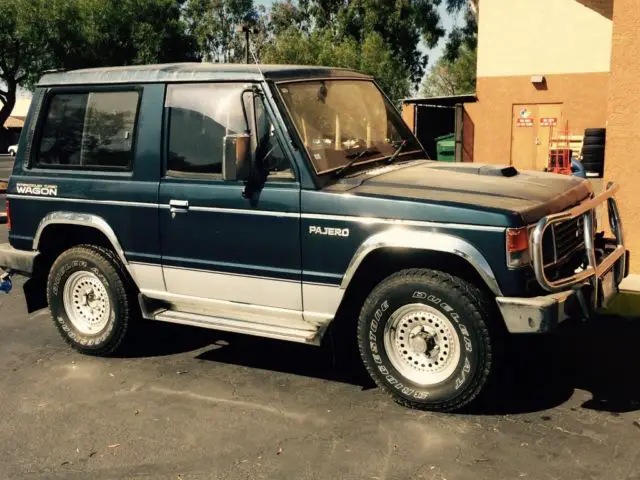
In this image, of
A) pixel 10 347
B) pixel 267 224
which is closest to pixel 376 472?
pixel 267 224

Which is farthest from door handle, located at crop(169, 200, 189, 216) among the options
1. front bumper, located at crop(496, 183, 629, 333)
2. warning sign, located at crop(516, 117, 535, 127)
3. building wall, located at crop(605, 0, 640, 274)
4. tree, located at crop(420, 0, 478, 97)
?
tree, located at crop(420, 0, 478, 97)

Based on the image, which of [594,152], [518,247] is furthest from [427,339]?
[594,152]

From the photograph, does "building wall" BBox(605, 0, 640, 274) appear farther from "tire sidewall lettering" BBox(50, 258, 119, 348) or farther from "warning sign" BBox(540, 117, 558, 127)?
"warning sign" BBox(540, 117, 558, 127)

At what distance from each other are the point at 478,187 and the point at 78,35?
3914cm

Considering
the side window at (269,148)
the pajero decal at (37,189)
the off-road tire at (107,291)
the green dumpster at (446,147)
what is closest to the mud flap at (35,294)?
the off-road tire at (107,291)

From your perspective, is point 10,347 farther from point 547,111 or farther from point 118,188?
point 547,111

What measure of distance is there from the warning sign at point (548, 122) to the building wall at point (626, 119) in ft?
A: 45.2

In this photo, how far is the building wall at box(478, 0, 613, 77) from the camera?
64.3 ft

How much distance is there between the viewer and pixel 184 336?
6.19m

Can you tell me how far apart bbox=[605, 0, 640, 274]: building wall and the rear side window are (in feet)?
15.2

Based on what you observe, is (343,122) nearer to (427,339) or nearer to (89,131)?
(427,339)

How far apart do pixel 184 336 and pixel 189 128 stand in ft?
6.56

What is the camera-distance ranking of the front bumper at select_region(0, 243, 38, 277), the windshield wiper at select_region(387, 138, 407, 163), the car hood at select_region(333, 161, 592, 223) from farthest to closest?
the front bumper at select_region(0, 243, 38, 277), the windshield wiper at select_region(387, 138, 407, 163), the car hood at select_region(333, 161, 592, 223)

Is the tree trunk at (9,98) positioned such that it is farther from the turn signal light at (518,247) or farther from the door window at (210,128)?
the turn signal light at (518,247)
